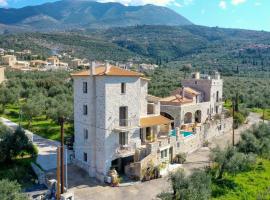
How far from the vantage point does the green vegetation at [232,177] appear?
74.4 ft

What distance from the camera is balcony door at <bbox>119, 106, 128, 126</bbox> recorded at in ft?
96.2

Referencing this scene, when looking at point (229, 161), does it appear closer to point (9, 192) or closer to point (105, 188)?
point (105, 188)

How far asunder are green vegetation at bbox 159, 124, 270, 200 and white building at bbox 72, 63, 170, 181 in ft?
22.1

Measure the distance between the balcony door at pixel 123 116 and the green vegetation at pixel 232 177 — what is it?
7395mm

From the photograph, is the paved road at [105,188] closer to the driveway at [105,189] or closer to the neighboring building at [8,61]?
the driveway at [105,189]

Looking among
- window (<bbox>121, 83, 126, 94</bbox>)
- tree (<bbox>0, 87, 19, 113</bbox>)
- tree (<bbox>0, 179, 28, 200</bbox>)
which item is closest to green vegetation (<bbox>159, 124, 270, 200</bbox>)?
window (<bbox>121, 83, 126, 94</bbox>)

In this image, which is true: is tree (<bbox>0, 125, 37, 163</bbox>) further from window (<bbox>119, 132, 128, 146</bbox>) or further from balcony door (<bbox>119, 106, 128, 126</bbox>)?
balcony door (<bbox>119, 106, 128, 126</bbox>)

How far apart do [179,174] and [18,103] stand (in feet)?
125

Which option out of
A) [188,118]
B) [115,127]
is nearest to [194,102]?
[188,118]

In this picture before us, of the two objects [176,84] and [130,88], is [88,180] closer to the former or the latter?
[130,88]

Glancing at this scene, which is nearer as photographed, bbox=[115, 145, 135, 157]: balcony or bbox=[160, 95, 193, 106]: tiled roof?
bbox=[115, 145, 135, 157]: balcony

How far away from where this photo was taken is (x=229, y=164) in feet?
93.5

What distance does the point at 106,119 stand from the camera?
1107 inches

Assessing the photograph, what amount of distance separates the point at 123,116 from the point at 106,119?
2.00 m
